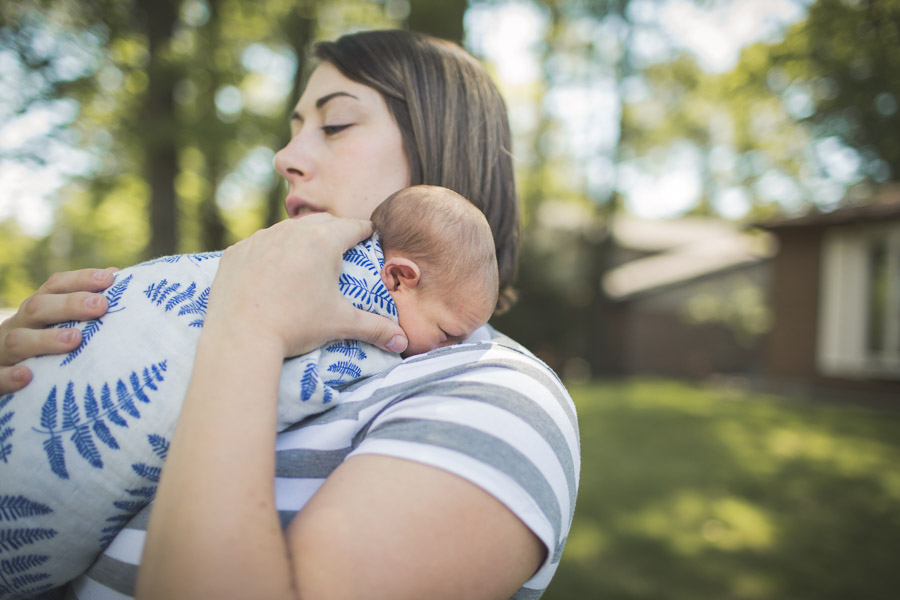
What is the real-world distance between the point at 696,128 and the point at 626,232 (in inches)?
296

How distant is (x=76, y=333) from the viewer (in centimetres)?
111

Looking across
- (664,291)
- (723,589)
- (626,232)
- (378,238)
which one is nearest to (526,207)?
(664,291)

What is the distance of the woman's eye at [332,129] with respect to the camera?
64.9 inches

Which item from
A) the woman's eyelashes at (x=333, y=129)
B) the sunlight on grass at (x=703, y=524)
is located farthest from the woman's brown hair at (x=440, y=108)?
the sunlight on grass at (x=703, y=524)

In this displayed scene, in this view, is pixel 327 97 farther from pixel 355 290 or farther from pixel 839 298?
pixel 839 298

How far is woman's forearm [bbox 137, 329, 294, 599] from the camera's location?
2.72ft

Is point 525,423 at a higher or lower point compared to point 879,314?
higher

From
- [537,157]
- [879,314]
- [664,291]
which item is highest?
[537,157]

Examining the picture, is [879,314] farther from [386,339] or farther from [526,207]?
[386,339]

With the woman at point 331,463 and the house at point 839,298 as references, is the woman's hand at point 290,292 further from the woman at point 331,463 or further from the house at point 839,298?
the house at point 839,298

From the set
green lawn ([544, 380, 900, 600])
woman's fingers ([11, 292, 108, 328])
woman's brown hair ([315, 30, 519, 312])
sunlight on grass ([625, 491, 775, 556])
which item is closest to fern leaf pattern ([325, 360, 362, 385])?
woman's fingers ([11, 292, 108, 328])

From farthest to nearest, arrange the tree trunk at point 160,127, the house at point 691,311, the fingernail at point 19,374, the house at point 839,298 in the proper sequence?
the house at point 691,311 < the house at point 839,298 < the tree trunk at point 160,127 < the fingernail at point 19,374

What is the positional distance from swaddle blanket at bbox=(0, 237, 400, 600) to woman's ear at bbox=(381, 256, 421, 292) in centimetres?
28

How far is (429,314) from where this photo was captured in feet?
4.55
